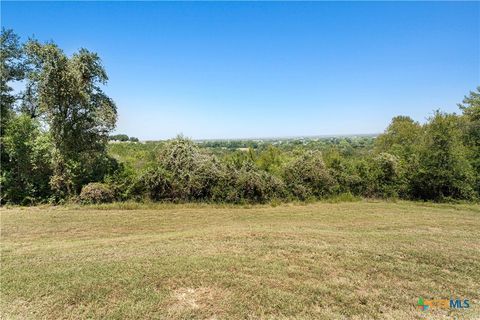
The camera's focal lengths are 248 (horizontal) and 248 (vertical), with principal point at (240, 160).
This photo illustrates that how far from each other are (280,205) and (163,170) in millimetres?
5008

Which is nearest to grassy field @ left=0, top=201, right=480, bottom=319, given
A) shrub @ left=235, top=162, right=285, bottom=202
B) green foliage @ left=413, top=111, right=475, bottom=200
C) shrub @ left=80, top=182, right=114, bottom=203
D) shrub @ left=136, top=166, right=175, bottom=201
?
shrub @ left=80, top=182, right=114, bottom=203

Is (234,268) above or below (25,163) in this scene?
below

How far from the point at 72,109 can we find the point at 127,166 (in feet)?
10.6

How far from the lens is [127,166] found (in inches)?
437

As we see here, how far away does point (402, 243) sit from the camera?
5270 millimetres

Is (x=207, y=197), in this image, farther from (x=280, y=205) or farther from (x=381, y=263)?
(x=381, y=263)

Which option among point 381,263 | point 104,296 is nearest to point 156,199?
point 104,296

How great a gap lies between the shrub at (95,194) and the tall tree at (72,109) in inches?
45.5

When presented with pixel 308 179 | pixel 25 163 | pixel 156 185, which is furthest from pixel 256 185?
pixel 25 163

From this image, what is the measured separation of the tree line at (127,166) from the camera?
32.6ft

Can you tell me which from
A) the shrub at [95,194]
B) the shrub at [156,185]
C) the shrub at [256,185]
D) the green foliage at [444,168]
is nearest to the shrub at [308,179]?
the shrub at [256,185]

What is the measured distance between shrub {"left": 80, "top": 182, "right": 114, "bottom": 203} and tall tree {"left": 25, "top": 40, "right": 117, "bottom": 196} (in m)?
1.16

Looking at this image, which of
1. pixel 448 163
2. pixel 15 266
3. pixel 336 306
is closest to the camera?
pixel 336 306

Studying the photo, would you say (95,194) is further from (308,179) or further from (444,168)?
(444,168)
